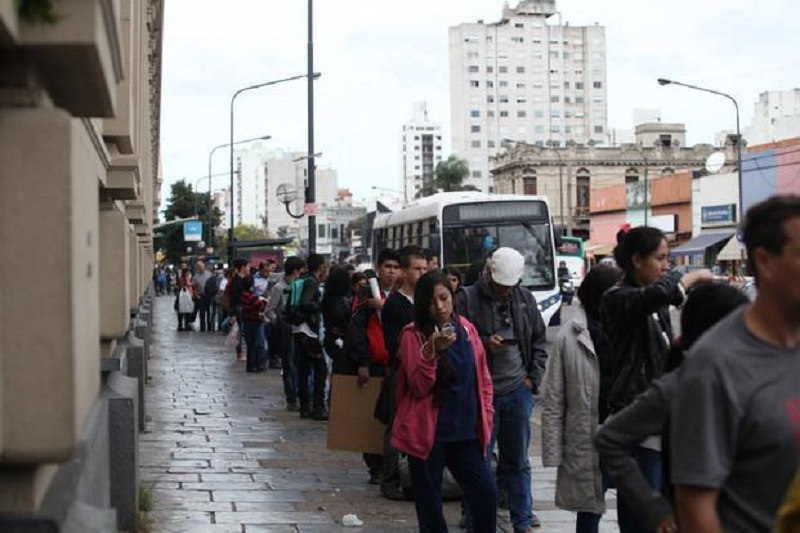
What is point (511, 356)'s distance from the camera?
A: 8852mm

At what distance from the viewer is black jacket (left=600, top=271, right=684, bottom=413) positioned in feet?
20.5

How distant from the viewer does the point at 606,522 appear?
9.32 meters

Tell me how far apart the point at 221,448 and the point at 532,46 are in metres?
174

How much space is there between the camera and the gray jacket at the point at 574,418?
7102mm

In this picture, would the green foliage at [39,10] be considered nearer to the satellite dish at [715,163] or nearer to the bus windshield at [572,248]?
the bus windshield at [572,248]

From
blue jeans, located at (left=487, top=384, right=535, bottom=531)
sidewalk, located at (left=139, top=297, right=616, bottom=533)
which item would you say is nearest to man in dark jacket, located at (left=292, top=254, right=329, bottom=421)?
sidewalk, located at (left=139, top=297, right=616, bottom=533)

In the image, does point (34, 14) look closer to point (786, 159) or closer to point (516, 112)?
point (786, 159)

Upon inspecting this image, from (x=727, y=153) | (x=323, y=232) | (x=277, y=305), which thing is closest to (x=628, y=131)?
(x=323, y=232)

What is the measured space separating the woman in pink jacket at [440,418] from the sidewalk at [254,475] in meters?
1.82

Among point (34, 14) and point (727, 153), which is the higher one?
point (727, 153)

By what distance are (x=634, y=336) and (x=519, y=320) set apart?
8.34 feet

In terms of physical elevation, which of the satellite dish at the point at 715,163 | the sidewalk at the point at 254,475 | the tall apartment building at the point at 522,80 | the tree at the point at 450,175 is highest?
the tall apartment building at the point at 522,80

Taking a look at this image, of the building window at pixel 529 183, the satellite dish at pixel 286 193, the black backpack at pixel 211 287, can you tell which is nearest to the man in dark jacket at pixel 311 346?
the satellite dish at pixel 286 193

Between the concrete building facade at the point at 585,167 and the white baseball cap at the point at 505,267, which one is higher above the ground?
the concrete building facade at the point at 585,167
